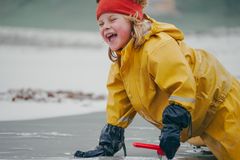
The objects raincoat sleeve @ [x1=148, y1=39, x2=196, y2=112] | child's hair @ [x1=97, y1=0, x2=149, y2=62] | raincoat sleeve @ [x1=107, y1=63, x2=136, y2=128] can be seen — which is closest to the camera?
raincoat sleeve @ [x1=148, y1=39, x2=196, y2=112]

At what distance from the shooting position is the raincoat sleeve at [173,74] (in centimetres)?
230

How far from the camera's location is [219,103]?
2.61m

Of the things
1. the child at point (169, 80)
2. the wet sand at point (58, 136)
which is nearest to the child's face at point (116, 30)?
the child at point (169, 80)

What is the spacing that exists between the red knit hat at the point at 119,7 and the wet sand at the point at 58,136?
31.1 inches

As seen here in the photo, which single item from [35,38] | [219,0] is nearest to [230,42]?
[219,0]

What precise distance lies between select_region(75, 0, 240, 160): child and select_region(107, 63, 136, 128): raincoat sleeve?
6 centimetres

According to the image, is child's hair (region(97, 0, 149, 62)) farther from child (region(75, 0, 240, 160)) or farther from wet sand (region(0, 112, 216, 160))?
wet sand (region(0, 112, 216, 160))

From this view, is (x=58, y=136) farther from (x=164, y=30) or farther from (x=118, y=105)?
(x=164, y=30)

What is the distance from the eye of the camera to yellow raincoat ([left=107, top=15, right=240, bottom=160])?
234cm

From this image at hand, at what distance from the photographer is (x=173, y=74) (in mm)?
2330

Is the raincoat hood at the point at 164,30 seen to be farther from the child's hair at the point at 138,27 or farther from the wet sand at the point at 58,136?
the wet sand at the point at 58,136

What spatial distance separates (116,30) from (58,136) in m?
1.29

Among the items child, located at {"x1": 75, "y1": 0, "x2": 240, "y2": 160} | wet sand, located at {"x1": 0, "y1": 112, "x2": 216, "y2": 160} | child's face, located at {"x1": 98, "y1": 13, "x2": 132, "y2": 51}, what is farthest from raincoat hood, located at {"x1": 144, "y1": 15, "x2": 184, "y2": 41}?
wet sand, located at {"x1": 0, "y1": 112, "x2": 216, "y2": 160}

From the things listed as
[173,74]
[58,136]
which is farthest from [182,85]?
[58,136]
